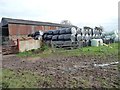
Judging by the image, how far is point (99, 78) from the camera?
564 centimetres

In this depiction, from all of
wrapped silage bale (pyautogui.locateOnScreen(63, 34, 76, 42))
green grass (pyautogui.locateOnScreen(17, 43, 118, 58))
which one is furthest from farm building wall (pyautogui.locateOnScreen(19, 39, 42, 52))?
wrapped silage bale (pyautogui.locateOnScreen(63, 34, 76, 42))

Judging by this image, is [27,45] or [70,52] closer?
[70,52]

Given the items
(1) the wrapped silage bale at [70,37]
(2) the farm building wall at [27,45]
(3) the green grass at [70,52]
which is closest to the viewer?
(3) the green grass at [70,52]

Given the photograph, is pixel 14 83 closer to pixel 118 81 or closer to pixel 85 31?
pixel 118 81

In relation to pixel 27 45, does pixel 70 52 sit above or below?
below

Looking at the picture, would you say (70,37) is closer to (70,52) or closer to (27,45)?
(27,45)

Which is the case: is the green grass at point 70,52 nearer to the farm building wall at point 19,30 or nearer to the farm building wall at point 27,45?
the farm building wall at point 27,45

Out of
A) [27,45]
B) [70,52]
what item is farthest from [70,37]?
[70,52]

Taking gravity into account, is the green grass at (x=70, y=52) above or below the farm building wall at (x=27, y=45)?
below

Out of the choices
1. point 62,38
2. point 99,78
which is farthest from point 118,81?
point 62,38

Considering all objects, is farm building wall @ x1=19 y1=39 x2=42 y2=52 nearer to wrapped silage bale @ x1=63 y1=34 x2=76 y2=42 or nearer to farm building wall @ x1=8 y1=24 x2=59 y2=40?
wrapped silage bale @ x1=63 y1=34 x2=76 y2=42

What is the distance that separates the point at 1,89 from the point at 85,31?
→ 17514 mm

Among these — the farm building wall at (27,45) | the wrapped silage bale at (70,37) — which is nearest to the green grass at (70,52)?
the farm building wall at (27,45)

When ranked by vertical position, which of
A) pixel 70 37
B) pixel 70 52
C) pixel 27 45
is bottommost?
pixel 70 52
